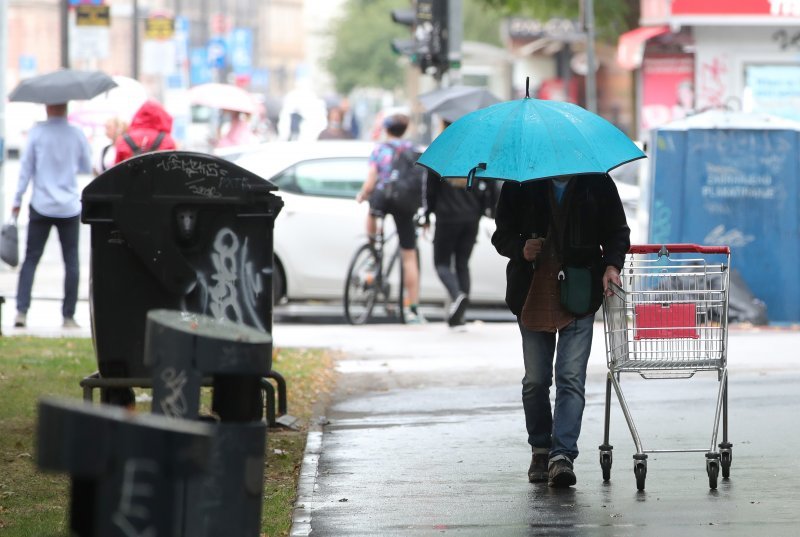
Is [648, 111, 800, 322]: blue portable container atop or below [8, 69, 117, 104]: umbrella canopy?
below

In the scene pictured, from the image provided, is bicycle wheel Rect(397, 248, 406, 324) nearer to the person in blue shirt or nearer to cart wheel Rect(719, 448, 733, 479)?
the person in blue shirt

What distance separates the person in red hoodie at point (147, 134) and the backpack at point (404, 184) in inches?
83.9

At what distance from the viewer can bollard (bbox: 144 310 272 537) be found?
4.16 m

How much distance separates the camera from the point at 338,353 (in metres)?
12.3

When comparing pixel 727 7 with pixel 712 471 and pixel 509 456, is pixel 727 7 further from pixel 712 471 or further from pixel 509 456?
pixel 712 471

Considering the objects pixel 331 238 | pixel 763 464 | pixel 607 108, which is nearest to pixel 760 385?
pixel 763 464

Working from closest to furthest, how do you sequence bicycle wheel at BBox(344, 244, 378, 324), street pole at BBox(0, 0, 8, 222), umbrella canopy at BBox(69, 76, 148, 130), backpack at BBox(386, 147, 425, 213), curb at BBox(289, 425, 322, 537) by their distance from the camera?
1. curb at BBox(289, 425, 322, 537)
2. backpack at BBox(386, 147, 425, 213)
3. bicycle wheel at BBox(344, 244, 378, 324)
4. street pole at BBox(0, 0, 8, 222)
5. umbrella canopy at BBox(69, 76, 148, 130)

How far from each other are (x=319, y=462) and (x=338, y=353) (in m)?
4.57

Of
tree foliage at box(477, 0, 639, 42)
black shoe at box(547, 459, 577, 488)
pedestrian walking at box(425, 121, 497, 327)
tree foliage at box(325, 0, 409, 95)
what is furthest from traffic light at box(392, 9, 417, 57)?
tree foliage at box(325, 0, 409, 95)

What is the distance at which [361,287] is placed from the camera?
14570 mm

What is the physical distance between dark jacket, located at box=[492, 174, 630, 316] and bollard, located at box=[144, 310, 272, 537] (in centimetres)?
298

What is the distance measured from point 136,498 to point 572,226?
3.83 meters

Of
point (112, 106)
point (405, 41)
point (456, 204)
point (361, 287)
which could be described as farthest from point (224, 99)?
point (456, 204)

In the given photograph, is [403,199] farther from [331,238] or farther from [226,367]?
[226,367]
